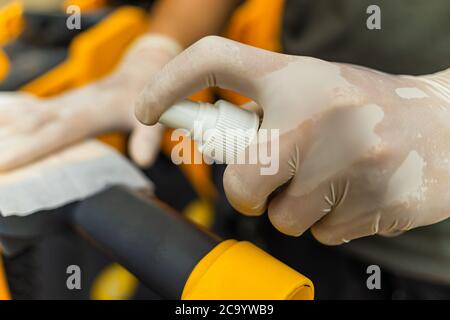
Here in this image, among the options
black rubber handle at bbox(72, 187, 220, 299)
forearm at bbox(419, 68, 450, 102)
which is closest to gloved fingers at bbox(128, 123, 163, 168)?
black rubber handle at bbox(72, 187, 220, 299)

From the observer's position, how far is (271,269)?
1.18ft

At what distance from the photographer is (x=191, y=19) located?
2.42ft

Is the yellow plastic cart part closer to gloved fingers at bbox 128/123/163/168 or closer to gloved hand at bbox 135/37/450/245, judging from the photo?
gloved hand at bbox 135/37/450/245

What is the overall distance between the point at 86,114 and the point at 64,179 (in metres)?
0.13

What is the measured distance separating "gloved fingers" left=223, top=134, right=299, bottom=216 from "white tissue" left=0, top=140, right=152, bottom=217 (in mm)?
208

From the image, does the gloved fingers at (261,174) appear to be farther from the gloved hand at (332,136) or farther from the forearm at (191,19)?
the forearm at (191,19)

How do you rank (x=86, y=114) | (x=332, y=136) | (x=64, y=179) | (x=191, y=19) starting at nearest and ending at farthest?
(x=332, y=136) < (x=64, y=179) < (x=86, y=114) < (x=191, y=19)

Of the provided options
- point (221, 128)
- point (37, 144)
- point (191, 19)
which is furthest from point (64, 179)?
point (191, 19)

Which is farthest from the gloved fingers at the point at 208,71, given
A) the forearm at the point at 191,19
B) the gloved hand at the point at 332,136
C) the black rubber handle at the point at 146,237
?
the forearm at the point at 191,19

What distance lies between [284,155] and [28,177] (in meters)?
0.31

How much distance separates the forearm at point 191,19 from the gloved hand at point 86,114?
2 cm

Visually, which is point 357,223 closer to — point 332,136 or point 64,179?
point 332,136

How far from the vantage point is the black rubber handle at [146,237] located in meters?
0.40
